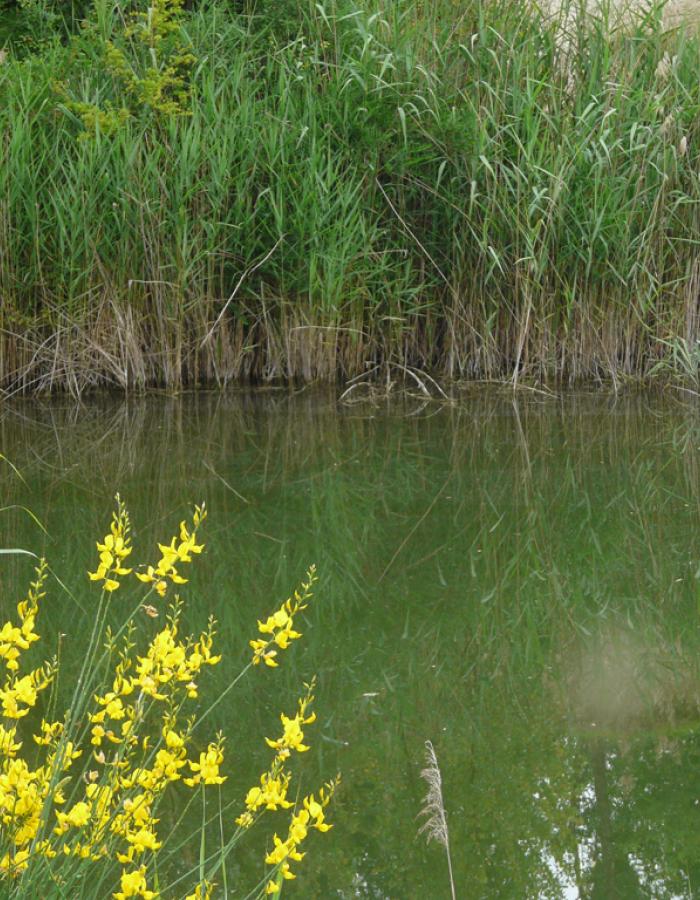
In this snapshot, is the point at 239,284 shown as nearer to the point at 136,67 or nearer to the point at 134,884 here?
the point at 136,67

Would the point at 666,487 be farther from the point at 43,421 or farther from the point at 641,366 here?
the point at 43,421

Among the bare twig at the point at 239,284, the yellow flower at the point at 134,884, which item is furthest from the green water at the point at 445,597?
the yellow flower at the point at 134,884

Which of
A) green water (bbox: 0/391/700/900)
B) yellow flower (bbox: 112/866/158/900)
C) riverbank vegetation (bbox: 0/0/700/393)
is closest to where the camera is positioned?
yellow flower (bbox: 112/866/158/900)

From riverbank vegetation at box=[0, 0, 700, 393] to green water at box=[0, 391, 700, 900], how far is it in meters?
0.36

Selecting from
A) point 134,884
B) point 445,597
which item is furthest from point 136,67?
point 134,884

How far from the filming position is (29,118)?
6.32m

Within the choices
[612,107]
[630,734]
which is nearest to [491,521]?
[630,734]

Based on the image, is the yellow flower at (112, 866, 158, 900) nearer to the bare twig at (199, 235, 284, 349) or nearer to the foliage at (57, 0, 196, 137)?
the bare twig at (199, 235, 284, 349)

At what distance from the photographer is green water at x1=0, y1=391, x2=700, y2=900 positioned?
7.91ft

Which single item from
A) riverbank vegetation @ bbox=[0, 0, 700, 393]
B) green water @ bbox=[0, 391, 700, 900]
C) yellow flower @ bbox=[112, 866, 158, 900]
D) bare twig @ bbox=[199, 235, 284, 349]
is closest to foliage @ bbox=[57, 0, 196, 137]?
riverbank vegetation @ bbox=[0, 0, 700, 393]

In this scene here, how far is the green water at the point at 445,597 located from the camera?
241 centimetres

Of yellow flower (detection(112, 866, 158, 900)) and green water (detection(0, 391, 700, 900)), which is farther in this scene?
green water (detection(0, 391, 700, 900))

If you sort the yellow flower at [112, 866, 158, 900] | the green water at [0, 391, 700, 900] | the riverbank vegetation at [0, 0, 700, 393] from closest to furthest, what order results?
the yellow flower at [112, 866, 158, 900] < the green water at [0, 391, 700, 900] < the riverbank vegetation at [0, 0, 700, 393]

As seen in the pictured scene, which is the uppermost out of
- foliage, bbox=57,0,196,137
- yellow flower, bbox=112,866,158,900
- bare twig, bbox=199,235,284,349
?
yellow flower, bbox=112,866,158,900
